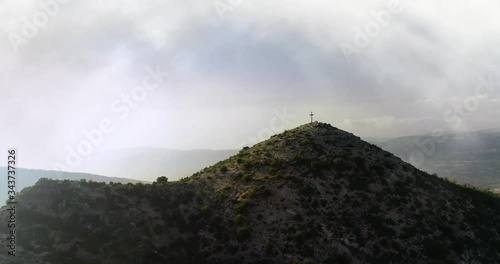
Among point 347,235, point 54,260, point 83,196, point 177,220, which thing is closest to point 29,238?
point 54,260

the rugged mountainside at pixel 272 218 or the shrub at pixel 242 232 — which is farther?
the shrub at pixel 242 232

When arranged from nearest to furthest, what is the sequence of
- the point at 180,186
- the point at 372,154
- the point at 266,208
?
the point at 266,208, the point at 180,186, the point at 372,154

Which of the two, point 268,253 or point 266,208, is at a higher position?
point 266,208

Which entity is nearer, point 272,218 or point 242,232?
point 242,232

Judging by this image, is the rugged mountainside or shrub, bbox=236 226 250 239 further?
shrub, bbox=236 226 250 239

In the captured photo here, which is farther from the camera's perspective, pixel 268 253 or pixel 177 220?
pixel 177 220

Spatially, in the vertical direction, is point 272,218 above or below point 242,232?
above

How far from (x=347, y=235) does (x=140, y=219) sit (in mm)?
35521

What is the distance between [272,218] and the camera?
63469 millimetres

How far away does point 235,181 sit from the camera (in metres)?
75.1

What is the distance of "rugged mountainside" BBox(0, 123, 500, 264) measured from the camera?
179ft

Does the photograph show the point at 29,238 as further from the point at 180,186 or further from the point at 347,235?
the point at 347,235

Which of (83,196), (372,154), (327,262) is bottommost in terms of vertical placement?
(327,262)

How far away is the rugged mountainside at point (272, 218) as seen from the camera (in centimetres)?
5459
